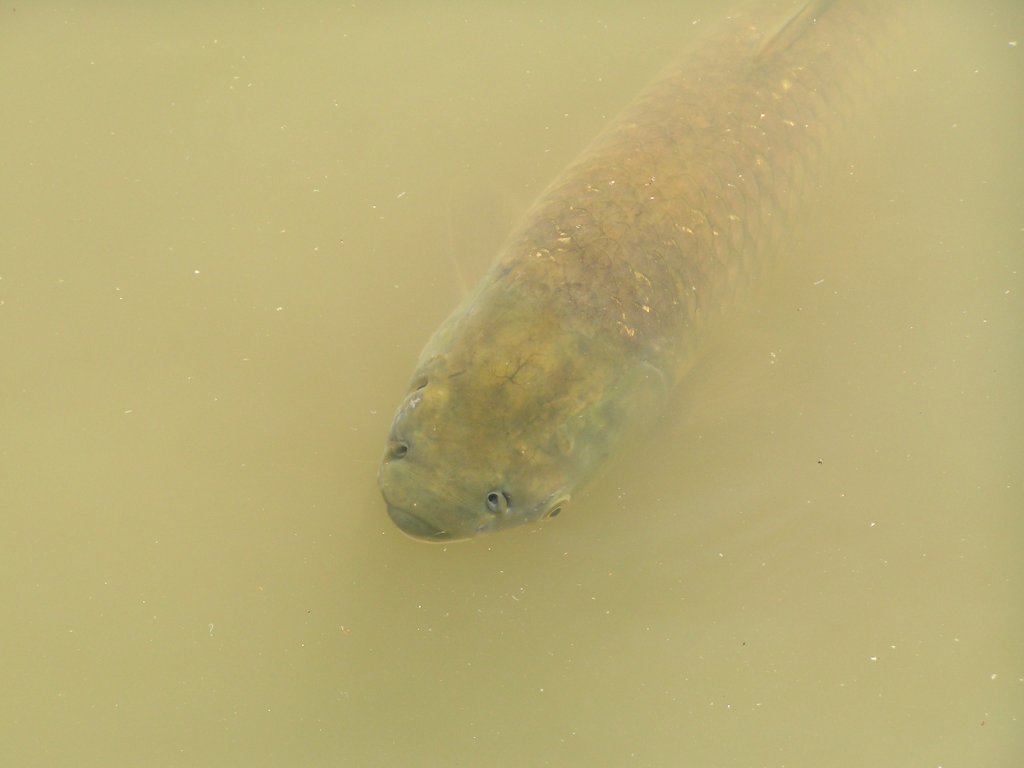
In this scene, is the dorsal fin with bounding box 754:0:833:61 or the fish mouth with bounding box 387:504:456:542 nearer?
the fish mouth with bounding box 387:504:456:542

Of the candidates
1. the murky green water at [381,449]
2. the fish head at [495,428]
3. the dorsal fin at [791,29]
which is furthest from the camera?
the dorsal fin at [791,29]

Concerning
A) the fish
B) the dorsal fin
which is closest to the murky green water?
the fish

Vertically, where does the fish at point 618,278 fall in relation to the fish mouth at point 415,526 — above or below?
above

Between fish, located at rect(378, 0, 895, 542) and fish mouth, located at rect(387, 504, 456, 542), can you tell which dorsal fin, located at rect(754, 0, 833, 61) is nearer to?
fish, located at rect(378, 0, 895, 542)

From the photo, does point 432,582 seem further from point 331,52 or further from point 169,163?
point 331,52

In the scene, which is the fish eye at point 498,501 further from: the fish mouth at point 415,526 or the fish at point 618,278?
the fish mouth at point 415,526

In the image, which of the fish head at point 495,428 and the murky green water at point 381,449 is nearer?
the fish head at point 495,428

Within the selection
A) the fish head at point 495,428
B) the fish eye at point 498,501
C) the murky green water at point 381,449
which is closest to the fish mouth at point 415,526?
the fish head at point 495,428

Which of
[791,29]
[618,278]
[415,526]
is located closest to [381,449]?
[415,526]
